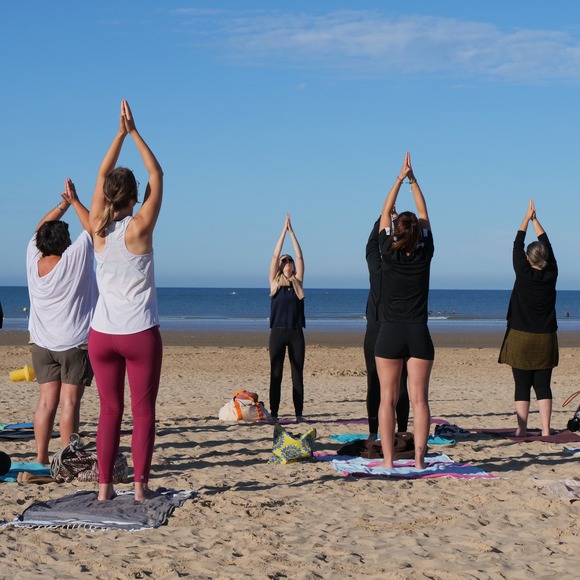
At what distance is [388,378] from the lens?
6.06 m

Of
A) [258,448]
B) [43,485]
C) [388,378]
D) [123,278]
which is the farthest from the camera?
[258,448]

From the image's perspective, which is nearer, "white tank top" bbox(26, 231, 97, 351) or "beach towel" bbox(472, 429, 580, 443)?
A: "white tank top" bbox(26, 231, 97, 351)

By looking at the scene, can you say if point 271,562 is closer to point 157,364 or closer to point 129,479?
point 157,364

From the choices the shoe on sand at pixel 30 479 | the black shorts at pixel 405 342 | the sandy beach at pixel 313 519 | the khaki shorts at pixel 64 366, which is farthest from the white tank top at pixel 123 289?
the black shorts at pixel 405 342

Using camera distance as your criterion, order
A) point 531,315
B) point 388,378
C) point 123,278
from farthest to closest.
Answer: point 531,315 < point 388,378 < point 123,278

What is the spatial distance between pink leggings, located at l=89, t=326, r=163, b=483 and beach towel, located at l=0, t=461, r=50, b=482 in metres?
1.23

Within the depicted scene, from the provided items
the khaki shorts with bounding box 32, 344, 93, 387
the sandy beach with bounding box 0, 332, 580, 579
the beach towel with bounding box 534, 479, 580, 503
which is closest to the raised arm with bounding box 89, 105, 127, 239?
the khaki shorts with bounding box 32, 344, 93, 387

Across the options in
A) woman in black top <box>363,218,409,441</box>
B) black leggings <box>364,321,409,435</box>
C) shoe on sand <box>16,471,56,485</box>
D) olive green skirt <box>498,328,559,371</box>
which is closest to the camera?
shoe on sand <box>16,471,56,485</box>

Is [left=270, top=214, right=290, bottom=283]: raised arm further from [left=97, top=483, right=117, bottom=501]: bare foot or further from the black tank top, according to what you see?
[left=97, top=483, right=117, bottom=501]: bare foot

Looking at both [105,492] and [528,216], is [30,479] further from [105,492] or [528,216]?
[528,216]

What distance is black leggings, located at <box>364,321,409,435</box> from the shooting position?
707 cm

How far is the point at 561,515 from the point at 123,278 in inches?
115

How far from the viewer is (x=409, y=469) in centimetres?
620

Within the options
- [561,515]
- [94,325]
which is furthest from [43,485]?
[561,515]
